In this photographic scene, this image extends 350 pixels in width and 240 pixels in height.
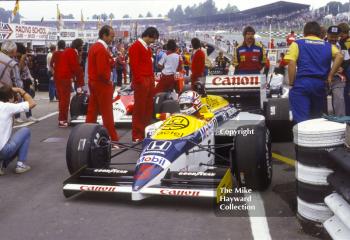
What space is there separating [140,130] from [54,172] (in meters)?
2.02

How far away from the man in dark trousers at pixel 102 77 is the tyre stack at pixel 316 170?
423 cm

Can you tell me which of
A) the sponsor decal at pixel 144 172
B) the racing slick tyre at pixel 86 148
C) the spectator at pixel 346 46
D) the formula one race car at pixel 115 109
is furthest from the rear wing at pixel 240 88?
the sponsor decal at pixel 144 172

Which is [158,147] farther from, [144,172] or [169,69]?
[169,69]

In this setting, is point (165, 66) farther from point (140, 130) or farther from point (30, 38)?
point (30, 38)

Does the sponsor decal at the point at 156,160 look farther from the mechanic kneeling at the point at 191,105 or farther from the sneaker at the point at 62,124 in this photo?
the sneaker at the point at 62,124

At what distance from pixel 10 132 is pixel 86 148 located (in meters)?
1.33

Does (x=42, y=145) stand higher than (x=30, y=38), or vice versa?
(x=30, y=38)

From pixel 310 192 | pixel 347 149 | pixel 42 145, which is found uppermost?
pixel 347 149

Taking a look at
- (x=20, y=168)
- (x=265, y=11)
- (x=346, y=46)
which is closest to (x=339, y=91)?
(x=346, y=46)

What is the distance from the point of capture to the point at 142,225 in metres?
4.58

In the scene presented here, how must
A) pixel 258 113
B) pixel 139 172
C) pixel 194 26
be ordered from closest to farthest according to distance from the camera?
pixel 139 172, pixel 258 113, pixel 194 26

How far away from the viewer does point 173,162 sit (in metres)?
5.26

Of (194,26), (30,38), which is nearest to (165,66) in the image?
(30,38)

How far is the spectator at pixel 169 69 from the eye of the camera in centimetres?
1155
